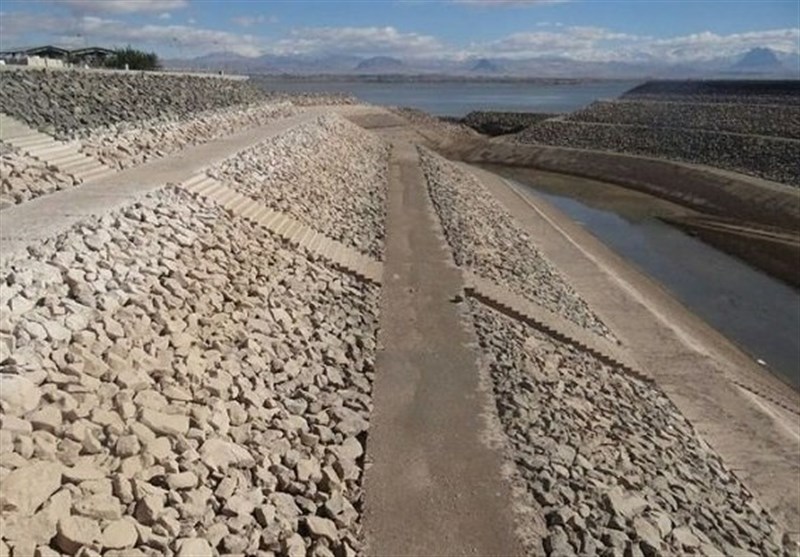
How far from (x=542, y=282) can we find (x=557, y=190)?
28269 millimetres

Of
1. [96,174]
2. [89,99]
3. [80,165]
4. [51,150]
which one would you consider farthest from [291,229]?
[89,99]

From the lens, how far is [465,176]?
4334cm

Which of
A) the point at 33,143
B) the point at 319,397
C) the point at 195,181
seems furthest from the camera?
the point at 33,143

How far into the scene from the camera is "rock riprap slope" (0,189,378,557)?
267 inches

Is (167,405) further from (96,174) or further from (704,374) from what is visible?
(704,374)

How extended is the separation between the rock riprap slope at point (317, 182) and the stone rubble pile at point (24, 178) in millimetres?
3711

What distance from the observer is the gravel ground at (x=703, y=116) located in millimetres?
51594

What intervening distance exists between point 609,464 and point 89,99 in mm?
22120

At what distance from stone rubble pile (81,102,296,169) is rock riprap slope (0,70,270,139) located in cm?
53

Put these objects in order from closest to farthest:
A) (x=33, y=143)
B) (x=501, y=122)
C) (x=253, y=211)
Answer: (x=253, y=211)
(x=33, y=143)
(x=501, y=122)

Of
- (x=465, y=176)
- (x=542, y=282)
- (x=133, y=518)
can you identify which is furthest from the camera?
(x=465, y=176)

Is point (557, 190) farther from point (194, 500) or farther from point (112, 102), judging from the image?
point (194, 500)

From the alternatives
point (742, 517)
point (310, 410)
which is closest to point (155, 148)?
point (310, 410)

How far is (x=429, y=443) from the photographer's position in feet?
33.6
